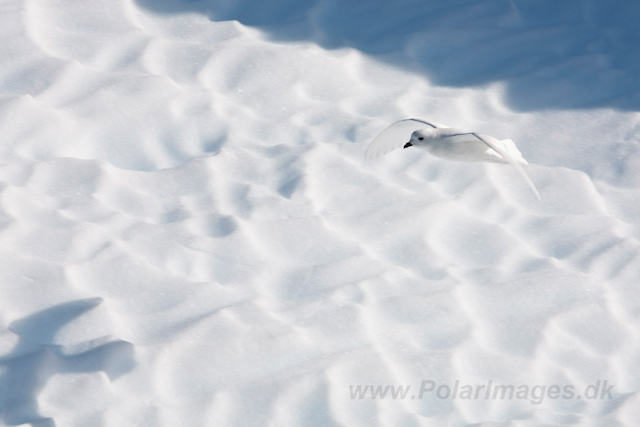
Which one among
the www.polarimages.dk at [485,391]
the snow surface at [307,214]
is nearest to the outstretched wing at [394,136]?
the snow surface at [307,214]

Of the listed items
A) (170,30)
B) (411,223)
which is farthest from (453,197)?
(170,30)

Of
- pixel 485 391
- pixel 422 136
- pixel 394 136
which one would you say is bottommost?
pixel 485 391

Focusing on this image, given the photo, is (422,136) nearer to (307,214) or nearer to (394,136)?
(394,136)

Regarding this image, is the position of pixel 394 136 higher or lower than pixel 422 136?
lower

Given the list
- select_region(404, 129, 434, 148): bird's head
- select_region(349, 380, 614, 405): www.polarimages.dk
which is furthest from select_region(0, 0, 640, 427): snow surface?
select_region(404, 129, 434, 148): bird's head

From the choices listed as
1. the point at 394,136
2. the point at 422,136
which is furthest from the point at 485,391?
the point at 394,136

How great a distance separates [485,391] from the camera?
231 cm

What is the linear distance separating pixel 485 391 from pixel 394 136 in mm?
1023

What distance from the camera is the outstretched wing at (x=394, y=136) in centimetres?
269

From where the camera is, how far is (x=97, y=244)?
8.77 feet

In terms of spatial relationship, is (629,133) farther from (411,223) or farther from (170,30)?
(170,30)

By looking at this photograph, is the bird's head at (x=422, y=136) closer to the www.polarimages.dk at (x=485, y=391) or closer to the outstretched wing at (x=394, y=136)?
the outstretched wing at (x=394, y=136)

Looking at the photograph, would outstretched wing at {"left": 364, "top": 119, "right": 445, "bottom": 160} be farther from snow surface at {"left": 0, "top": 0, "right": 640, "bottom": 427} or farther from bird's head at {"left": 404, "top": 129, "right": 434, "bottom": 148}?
snow surface at {"left": 0, "top": 0, "right": 640, "bottom": 427}

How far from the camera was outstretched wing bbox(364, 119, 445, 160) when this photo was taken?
2686 millimetres
